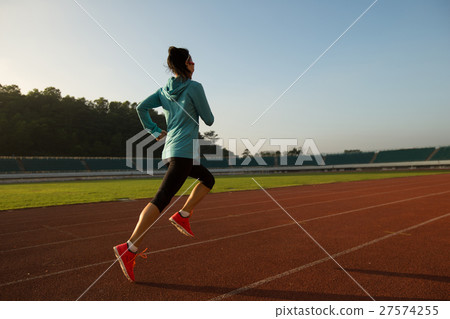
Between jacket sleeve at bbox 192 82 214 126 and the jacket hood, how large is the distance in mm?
117

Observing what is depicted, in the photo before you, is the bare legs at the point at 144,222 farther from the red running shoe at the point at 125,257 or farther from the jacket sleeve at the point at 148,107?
the jacket sleeve at the point at 148,107

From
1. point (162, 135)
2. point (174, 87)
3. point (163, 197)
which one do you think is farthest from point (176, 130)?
point (163, 197)

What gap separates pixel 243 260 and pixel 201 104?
2.04 m

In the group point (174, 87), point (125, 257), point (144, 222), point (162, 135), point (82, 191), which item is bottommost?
point (82, 191)

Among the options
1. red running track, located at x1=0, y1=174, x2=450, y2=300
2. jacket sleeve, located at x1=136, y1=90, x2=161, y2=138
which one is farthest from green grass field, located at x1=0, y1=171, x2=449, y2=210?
jacket sleeve, located at x1=136, y1=90, x2=161, y2=138

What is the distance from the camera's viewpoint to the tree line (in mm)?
59750

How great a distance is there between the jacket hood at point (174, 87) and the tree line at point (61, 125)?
6869 cm

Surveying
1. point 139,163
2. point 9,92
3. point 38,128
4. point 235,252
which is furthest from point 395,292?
point 9,92

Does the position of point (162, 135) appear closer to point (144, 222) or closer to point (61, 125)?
point (144, 222)

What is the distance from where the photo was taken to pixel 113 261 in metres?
3.84

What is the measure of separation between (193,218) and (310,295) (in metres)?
4.76

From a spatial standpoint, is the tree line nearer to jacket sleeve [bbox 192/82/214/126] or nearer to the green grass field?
the green grass field

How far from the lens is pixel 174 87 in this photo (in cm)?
297

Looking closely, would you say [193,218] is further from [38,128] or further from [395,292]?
[38,128]
